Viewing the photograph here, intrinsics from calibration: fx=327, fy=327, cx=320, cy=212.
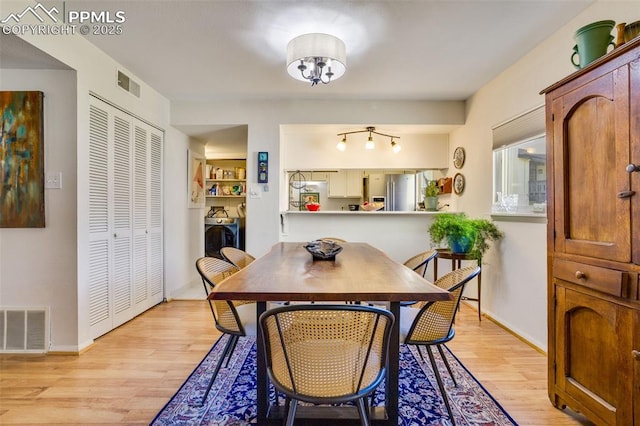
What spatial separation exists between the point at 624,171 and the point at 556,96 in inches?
23.6

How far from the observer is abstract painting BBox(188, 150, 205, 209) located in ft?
14.7

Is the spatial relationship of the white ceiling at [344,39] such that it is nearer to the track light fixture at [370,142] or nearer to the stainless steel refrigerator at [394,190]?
the track light fixture at [370,142]

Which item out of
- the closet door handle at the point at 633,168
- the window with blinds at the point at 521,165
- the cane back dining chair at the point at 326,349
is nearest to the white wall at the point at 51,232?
the cane back dining chair at the point at 326,349

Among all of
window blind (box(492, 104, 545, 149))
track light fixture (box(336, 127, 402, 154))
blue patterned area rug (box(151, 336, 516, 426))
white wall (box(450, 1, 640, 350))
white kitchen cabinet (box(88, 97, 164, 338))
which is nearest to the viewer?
blue patterned area rug (box(151, 336, 516, 426))

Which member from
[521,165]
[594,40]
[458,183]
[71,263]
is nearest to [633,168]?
[594,40]

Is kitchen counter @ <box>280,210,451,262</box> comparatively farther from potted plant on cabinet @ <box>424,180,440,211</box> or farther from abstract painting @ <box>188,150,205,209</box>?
abstract painting @ <box>188,150,205,209</box>

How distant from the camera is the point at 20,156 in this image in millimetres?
2420

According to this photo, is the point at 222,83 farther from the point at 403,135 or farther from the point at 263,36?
the point at 403,135

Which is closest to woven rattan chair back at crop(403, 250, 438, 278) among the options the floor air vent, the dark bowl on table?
the dark bowl on table

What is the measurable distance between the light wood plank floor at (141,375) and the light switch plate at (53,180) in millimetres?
1269

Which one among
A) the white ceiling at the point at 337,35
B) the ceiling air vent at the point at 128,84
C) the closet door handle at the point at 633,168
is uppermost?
the white ceiling at the point at 337,35

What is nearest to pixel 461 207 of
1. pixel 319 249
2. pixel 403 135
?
pixel 403 135

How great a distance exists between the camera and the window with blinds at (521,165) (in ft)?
8.56

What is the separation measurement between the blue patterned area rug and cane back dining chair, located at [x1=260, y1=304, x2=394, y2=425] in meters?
0.73
